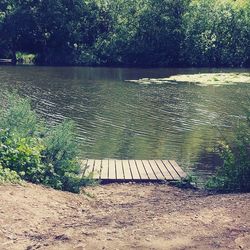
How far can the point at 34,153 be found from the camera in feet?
22.7

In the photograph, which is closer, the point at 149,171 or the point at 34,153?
the point at 34,153

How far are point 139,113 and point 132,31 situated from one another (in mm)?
26934

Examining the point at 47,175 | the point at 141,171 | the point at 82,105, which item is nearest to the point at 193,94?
the point at 82,105

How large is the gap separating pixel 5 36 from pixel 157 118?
31.7 metres

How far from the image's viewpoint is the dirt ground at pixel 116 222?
14.1ft

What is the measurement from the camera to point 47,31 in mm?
45844

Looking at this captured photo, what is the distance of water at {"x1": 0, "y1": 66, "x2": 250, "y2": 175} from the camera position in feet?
39.4

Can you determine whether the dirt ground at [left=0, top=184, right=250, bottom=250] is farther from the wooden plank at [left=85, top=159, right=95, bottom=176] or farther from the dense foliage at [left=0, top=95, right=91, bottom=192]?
the wooden plank at [left=85, top=159, right=95, bottom=176]

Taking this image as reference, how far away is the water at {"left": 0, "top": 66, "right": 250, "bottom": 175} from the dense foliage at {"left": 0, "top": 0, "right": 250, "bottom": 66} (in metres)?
13.5

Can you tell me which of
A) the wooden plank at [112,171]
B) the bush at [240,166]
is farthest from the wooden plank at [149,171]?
the bush at [240,166]

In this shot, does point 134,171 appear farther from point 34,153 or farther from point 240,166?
point 34,153

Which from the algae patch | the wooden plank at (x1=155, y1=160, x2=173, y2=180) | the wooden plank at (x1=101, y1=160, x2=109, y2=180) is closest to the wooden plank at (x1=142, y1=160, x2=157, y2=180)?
the wooden plank at (x1=155, y1=160, x2=173, y2=180)

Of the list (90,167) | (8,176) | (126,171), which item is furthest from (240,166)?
(8,176)

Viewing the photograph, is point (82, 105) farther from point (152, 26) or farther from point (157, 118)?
point (152, 26)
